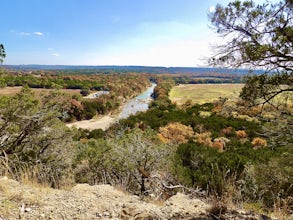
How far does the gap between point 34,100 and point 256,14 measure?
7158 millimetres

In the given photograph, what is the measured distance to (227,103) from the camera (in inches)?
211

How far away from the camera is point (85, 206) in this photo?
379cm

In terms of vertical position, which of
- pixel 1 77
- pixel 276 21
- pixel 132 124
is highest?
pixel 276 21

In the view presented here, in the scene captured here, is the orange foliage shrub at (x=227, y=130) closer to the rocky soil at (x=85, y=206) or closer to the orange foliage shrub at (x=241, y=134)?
the orange foliage shrub at (x=241, y=134)

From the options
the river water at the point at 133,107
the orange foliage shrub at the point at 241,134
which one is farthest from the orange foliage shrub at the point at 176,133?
the river water at the point at 133,107

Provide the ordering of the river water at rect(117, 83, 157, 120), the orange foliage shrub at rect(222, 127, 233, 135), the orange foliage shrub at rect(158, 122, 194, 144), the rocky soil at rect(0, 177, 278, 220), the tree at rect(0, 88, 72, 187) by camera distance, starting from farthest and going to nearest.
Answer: the river water at rect(117, 83, 157, 120)
the orange foliage shrub at rect(222, 127, 233, 135)
the orange foliage shrub at rect(158, 122, 194, 144)
the tree at rect(0, 88, 72, 187)
the rocky soil at rect(0, 177, 278, 220)

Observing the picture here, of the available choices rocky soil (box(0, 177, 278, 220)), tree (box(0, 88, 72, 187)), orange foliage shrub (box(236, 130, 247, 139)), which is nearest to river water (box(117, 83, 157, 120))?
orange foliage shrub (box(236, 130, 247, 139))

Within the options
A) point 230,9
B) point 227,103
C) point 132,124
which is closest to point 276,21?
point 230,9

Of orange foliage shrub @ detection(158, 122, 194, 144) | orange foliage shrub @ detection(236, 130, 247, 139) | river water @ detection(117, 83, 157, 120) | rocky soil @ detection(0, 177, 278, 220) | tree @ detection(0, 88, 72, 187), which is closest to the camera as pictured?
rocky soil @ detection(0, 177, 278, 220)

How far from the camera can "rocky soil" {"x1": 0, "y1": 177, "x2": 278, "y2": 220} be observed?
343 cm

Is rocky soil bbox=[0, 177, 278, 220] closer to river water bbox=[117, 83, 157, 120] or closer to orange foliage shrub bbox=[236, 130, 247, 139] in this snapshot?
orange foliage shrub bbox=[236, 130, 247, 139]

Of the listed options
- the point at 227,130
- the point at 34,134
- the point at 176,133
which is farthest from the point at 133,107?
the point at 34,134

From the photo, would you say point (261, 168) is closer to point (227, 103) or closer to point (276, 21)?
point (227, 103)

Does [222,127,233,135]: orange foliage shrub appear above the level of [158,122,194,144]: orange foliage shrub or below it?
below
